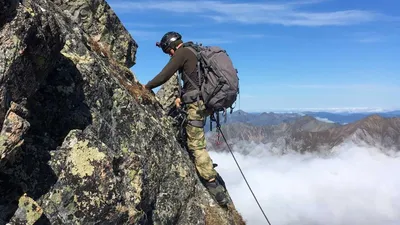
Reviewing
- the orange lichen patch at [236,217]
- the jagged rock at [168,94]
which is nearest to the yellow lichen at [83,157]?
the orange lichen patch at [236,217]

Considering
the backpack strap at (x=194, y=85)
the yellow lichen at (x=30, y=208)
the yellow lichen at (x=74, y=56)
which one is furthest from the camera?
the backpack strap at (x=194, y=85)

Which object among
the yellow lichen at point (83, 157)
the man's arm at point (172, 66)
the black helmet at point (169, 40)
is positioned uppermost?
the black helmet at point (169, 40)

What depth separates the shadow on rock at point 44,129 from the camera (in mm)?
7316

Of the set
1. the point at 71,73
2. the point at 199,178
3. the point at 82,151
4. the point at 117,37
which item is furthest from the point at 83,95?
the point at 117,37

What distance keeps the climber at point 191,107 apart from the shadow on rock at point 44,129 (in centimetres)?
371

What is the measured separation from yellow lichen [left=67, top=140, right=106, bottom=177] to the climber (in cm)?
534

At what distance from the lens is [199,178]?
46.9ft

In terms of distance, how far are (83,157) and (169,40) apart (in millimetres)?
7082

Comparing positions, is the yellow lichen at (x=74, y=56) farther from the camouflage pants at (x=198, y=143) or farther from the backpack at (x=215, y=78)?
the camouflage pants at (x=198, y=143)

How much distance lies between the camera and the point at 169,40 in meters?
14.2

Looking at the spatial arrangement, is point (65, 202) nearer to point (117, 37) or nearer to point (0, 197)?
point (0, 197)

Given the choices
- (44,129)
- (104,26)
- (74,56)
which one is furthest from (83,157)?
(104,26)

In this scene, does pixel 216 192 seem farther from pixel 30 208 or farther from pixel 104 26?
pixel 104 26

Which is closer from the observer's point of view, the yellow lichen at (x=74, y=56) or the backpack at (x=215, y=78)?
the yellow lichen at (x=74, y=56)
